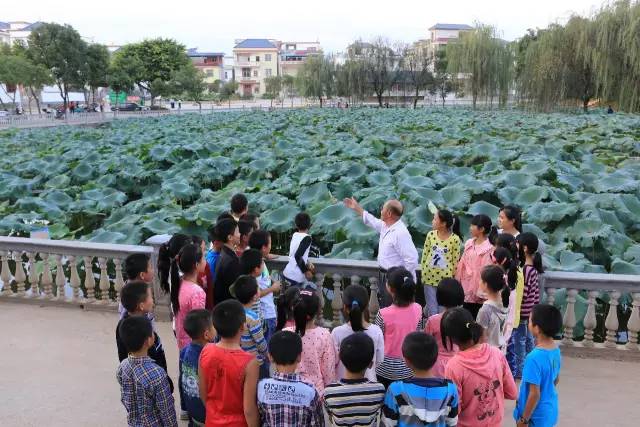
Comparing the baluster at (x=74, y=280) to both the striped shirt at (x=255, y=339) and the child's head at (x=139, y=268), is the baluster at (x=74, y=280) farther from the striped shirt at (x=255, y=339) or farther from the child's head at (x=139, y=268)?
the striped shirt at (x=255, y=339)

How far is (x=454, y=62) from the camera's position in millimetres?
35906

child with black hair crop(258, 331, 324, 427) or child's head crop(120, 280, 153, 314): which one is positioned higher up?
child's head crop(120, 280, 153, 314)

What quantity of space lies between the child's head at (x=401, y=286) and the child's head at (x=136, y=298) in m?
1.39

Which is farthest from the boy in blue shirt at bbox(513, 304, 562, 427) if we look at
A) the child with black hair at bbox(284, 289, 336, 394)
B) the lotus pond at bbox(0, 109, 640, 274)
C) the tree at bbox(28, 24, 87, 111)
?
the tree at bbox(28, 24, 87, 111)

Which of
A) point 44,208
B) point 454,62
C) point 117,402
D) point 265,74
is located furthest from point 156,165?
point 265,74

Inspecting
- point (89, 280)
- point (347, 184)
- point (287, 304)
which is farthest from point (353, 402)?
point (347, 184)

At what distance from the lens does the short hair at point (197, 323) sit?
2936 millimetres

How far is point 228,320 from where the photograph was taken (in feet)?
8.86

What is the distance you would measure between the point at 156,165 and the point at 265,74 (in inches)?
3219

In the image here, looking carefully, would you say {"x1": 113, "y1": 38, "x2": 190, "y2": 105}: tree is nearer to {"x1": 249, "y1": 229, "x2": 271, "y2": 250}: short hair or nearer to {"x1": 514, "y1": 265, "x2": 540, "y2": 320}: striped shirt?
{"x1": 249, "y1": 229, "x2": 271, "y2": 250}: short hair

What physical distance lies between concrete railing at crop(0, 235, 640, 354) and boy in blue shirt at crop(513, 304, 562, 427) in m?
1.93

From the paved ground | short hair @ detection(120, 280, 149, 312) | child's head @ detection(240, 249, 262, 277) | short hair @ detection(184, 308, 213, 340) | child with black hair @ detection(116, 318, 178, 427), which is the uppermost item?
child's head @ detection(240, 249, 262, 277)

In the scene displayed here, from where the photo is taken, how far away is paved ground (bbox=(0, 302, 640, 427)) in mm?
3693

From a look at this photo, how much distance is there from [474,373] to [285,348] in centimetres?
91
